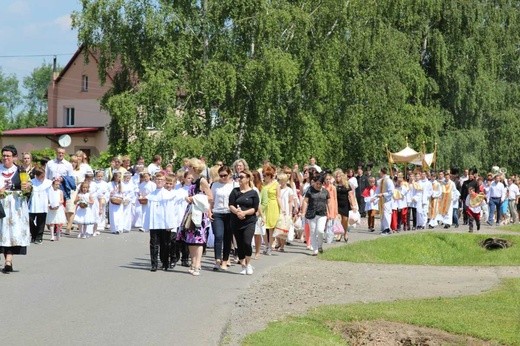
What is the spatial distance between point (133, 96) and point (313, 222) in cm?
1779

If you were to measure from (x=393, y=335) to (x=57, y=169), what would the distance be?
13554mm

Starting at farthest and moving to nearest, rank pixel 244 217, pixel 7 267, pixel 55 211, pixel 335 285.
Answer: pixel 55 211 → pixel 244 217 → pixel 335 285 → pixel 7 267

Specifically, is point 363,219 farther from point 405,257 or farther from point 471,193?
point 405,257

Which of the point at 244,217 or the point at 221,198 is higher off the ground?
the point at 221,198

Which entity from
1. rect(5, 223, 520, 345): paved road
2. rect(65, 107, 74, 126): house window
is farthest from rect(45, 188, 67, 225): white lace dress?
rect(65, 107, 74, 126): house window

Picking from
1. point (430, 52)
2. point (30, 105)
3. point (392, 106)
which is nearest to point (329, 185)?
point (392, 106)

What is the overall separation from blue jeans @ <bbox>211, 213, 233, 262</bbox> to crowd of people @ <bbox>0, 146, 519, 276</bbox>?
0.06 ft

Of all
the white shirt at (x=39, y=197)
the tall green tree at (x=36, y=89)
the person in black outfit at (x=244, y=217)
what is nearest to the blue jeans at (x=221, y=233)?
the person in black outfit at (x=244, y=217)

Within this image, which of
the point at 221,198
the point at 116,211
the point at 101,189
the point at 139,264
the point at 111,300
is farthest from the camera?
the point at 116,211

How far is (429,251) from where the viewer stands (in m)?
27.2

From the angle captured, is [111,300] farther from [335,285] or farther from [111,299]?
[335,285]

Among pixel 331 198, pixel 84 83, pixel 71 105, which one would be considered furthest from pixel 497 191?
pixel 71 105

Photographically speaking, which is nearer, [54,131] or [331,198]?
[331,198]

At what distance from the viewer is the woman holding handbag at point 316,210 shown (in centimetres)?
2184
